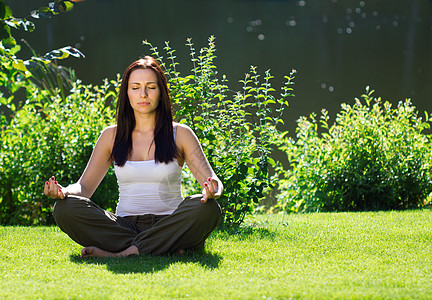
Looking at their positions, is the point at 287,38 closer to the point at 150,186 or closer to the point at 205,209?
the point at 150,186

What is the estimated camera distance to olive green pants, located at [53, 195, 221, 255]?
3133 mm

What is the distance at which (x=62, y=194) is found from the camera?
3.15m

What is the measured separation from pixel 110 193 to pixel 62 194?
1651 mm

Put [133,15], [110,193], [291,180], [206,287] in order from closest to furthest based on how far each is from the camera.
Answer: [206,287] < [110,193] < [291,180] < [133,15]

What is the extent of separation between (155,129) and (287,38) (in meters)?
15.6

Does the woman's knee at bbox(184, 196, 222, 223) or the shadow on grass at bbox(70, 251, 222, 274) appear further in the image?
the woman's knee at bbox(184, 196, 222, 223)

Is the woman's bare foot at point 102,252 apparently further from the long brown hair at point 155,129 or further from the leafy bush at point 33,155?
the leafy bush at point 33,155

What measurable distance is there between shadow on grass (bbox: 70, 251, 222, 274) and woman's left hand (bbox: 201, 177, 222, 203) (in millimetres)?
343

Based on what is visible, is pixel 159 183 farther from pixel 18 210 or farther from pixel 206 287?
pixel 18 210

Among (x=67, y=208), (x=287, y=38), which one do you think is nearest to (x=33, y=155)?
(x=67, y=208)

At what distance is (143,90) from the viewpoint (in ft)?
11.1

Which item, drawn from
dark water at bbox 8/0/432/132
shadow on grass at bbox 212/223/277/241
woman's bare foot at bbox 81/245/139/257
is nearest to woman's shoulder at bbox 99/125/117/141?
woman's bare foot at bbox 81/245/139/257

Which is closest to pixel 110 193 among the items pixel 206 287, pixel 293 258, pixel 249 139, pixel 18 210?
pixel 18 210

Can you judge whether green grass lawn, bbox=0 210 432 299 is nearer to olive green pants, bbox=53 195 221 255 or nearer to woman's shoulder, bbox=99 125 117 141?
olive green pants, bbox=53 195 221 255
